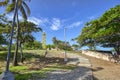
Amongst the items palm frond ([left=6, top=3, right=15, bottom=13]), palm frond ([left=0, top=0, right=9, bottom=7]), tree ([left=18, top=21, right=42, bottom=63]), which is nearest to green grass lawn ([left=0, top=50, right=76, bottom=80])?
tree ([left=18, top=21, right=42, bottom=63])

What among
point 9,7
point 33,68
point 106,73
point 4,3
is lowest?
point 106,73

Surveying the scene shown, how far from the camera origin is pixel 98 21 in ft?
85.0

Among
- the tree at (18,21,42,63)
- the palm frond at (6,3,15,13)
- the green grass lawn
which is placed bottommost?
the green grass lawn

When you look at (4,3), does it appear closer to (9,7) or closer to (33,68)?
(9,7)

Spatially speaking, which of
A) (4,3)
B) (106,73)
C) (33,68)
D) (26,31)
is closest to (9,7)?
(4,3)

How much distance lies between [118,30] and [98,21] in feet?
11.2

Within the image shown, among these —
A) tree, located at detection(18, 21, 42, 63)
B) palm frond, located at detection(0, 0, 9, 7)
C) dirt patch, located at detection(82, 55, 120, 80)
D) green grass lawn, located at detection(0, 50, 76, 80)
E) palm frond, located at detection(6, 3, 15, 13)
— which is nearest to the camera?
green grass lawn, located at detection(0, 50, 76, 80)

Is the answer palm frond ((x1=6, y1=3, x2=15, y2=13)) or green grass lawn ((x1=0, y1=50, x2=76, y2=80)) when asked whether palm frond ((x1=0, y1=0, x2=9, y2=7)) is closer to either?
palm frond ((x1=6, y1=3, x2=15, y2=13))

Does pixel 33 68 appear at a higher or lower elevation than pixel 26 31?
lower

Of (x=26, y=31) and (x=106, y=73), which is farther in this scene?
(x=26, y=31)

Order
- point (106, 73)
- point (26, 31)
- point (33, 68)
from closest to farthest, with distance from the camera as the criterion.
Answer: point (106, 73) → point (33, 68) → point (26, 31)

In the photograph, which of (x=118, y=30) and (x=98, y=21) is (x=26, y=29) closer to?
(x=98, y=21)

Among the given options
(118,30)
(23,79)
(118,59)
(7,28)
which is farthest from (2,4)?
(118,59)

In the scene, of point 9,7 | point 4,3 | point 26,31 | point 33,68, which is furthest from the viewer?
point 26,31
